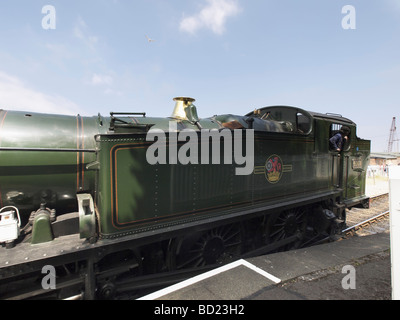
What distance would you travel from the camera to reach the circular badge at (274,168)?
165 inches

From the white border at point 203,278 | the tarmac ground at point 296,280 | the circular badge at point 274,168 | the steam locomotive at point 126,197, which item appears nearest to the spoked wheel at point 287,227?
the steam locomotive at point 126,197

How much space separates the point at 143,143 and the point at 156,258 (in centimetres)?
158

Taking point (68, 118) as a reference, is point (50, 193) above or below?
below

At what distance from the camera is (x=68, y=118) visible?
129 inches

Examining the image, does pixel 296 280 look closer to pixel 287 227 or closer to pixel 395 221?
pixel 395 221

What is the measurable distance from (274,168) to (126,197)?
273cm

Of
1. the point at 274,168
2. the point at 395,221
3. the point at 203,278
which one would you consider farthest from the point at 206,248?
the point at 395,221

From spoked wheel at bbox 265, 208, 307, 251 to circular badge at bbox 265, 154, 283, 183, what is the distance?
69 centimetres

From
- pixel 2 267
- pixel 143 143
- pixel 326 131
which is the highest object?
pixel 326 131

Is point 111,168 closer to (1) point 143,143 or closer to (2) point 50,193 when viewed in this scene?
(1) point 143,143

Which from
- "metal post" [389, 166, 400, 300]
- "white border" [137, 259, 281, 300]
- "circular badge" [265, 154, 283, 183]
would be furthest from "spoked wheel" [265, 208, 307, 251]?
"metal post" [389, 166, 400, 300]

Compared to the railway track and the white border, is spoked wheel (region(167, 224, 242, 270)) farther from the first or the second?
the railway track

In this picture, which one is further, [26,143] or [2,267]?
[26,143]

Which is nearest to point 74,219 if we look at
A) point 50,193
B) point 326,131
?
point 50,193
